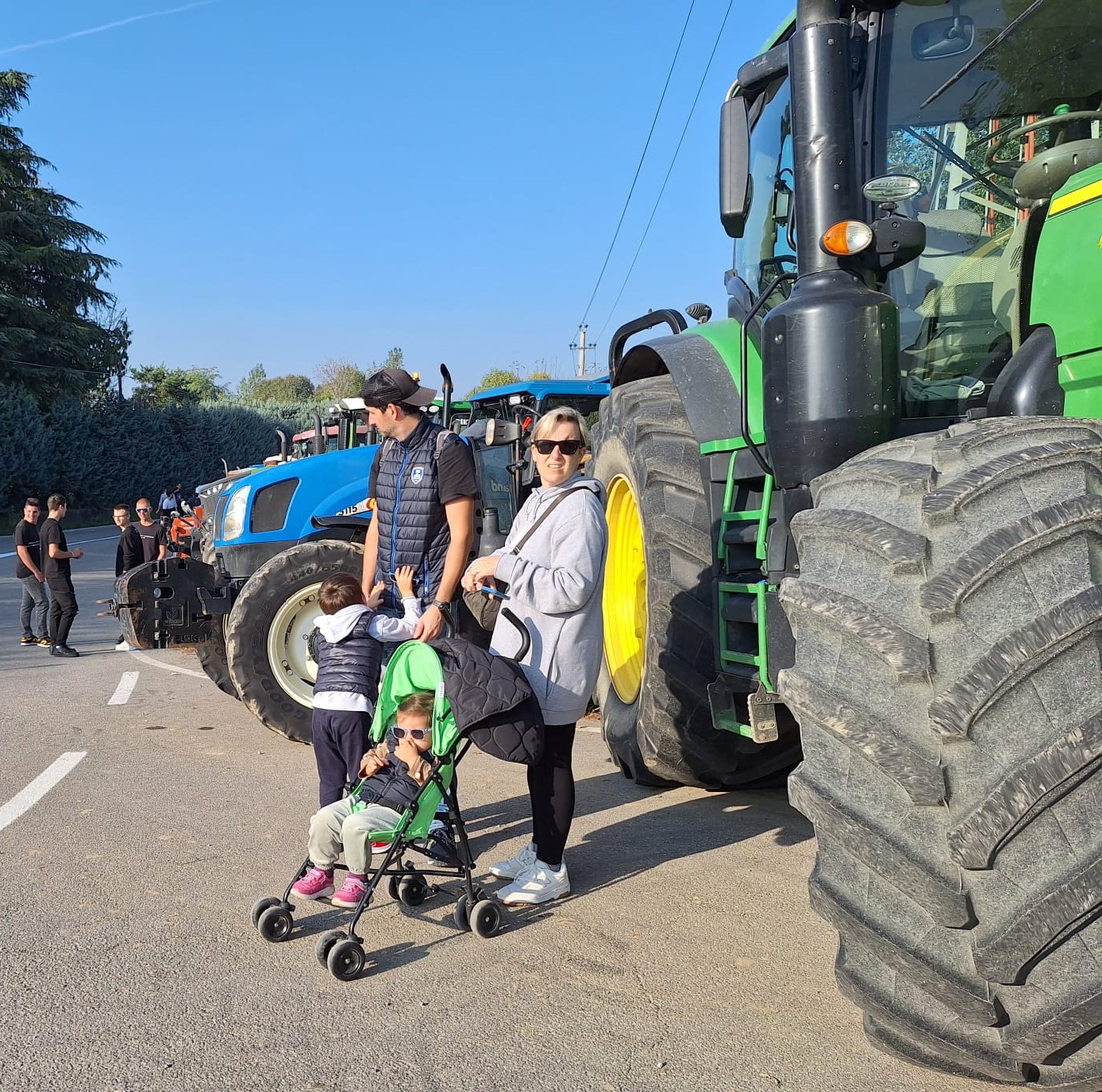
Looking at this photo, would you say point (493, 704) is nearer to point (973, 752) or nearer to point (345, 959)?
point (345, 959)

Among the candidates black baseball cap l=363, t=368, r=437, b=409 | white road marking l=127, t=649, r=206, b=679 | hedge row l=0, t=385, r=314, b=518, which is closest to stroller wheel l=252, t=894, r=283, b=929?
black baseball cap l=363, t=368, r=437, b=409

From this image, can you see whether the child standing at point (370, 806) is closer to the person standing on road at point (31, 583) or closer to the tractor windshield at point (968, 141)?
the tractor windshield at point (968, 141)

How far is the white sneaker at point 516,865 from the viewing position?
434cm

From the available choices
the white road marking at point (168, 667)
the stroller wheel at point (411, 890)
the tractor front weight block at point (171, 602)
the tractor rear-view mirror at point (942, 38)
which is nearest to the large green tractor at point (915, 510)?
the tractor rear-view mirror at point (942, 38)

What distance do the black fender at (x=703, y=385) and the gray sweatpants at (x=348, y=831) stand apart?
71.3 inches

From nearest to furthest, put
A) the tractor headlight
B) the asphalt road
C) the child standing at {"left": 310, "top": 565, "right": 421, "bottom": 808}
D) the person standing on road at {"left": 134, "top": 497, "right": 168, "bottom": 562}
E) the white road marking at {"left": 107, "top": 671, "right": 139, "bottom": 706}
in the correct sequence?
the asphalt road
the child standing at {"left": 310, "top": 565, "right": 421, "bottom": 808}
the tractor headlight
the white road marking at {"left": 107, "top": 671, "right": 139, "bottom": 706}
the person standing on road at {"left": 134, "top": 497, "right": 168, "bottom": 562}

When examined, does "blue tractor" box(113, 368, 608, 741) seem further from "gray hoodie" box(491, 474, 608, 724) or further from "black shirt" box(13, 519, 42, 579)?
"black shirt" box(13, 519, 42, 579)

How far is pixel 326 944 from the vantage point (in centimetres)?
351

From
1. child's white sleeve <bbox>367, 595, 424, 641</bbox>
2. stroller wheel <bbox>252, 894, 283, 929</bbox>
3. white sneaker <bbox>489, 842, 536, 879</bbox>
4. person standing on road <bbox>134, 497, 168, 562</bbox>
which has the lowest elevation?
white sneaker <bbox>489, 842, 536, 879</bbox>

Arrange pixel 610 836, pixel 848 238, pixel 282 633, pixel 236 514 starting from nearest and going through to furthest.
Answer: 1. pixel 848 238
2. pixel 610 836
3. pixel 282 633
4. pixel 236 514

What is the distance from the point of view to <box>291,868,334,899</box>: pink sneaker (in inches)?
161

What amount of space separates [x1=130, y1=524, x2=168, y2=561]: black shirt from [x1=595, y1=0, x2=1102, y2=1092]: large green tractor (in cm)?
912

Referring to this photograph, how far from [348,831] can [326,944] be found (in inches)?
17.1

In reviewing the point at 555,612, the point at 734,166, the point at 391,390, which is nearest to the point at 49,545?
the point at 391,390
